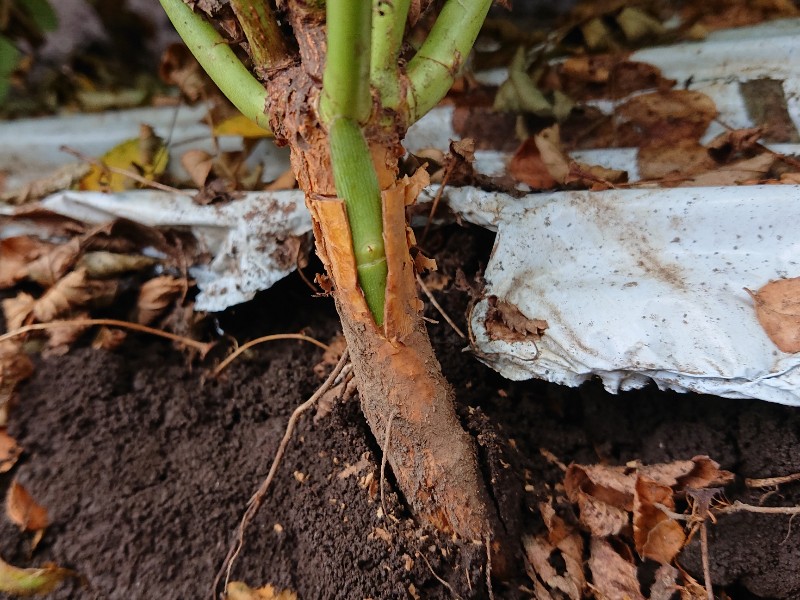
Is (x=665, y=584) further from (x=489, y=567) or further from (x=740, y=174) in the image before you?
(x=740, y=174)

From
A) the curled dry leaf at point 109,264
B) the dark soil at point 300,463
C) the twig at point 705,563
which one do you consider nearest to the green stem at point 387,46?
the dark soil at point 300,463

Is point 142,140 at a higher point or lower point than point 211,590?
higher

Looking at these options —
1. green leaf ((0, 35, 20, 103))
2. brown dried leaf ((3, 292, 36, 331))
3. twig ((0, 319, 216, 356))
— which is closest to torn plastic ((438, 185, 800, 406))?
twig ((0, 319, 216, 356))

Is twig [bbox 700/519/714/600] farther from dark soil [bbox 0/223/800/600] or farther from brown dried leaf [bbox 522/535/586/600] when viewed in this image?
brown dried leaf [bbox 522/535/586/600]

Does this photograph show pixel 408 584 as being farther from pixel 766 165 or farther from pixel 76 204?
pixel 76 204

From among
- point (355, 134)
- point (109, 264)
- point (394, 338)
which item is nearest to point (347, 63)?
point (355, 134)

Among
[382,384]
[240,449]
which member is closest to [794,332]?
[382,384]
